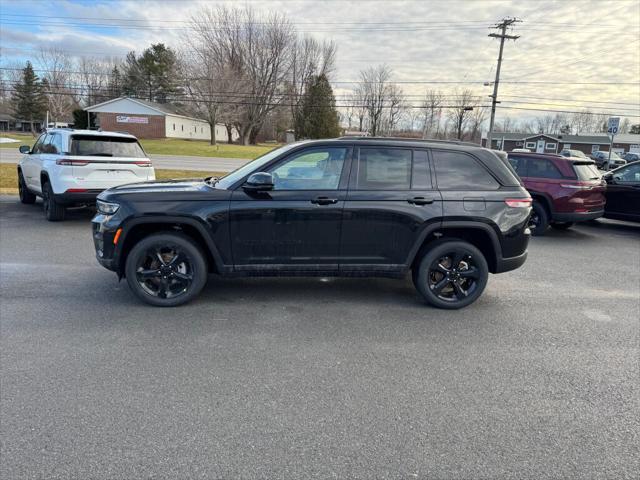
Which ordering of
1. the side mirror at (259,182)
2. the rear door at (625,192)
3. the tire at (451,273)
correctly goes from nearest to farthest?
the side mirror at (259,182), the tire at (451,273), the rear door at (625,192)

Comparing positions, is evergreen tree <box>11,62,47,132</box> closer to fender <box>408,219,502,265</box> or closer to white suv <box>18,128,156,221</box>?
white suv <box>18,128,156,221</box>

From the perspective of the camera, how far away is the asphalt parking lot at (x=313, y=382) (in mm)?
2508

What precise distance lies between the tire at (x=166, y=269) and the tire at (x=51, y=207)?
17.1 ft

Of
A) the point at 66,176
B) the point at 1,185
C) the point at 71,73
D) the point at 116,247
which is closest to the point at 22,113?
the point at 71,73

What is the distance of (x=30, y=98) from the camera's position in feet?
242

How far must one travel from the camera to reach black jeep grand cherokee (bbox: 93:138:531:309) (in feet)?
15.1

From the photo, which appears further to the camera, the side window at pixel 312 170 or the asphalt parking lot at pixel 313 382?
the side window at pixel 312 170

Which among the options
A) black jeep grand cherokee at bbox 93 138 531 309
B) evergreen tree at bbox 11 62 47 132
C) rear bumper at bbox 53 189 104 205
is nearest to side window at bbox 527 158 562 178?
black jeep grand cherokee at bbox 93 138 531 309

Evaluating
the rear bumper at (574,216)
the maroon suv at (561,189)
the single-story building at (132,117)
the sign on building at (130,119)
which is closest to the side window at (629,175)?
the maroon suv at (561,189)

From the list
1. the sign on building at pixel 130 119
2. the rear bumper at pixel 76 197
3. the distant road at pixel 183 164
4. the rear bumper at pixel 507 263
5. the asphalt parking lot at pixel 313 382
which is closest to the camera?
the asphalt parking lot at pixel 313 382

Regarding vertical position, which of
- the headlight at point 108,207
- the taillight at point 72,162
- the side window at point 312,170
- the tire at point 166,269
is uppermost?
the side window at point 312,170

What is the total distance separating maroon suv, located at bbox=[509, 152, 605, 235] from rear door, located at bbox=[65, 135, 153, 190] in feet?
26.9

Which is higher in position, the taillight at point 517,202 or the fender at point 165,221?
the taillight at point 517,202

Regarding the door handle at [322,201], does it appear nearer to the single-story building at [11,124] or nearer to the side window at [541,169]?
the side window at [541,169]
